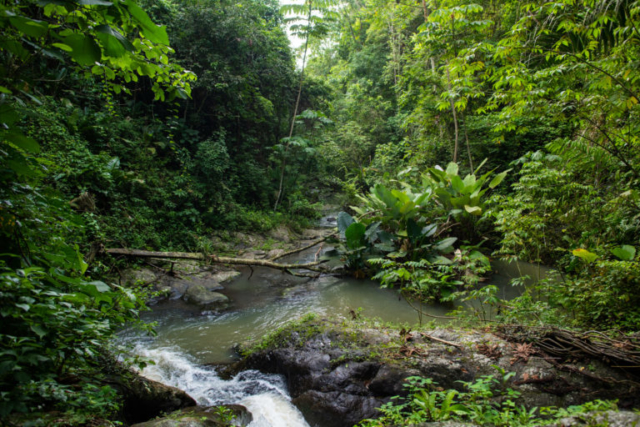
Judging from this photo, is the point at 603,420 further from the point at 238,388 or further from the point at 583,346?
the point at 238,388

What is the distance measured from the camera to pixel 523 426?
1.36 m

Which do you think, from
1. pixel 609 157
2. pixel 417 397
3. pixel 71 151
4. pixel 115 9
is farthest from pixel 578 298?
pixel 71 151

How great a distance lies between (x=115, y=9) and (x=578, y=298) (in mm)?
3739

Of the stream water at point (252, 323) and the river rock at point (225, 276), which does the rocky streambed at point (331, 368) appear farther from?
the river rock at point (225, 276)

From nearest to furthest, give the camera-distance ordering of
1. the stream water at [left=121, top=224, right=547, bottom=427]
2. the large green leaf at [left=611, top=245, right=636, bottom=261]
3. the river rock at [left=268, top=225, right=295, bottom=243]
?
the stream water at [left=121, top=224, right=547, bottom=427] → the large green leaf at [left=611, top=245, right=636, bottom=261] → the river rock at [left=268, top=225, right=295, bottom=243]

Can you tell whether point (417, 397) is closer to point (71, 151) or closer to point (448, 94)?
point (448, 94)

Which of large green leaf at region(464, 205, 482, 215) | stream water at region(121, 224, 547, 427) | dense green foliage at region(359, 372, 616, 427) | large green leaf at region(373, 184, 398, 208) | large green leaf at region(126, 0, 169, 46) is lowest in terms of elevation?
stream water at region(121, 224, 547, 427)

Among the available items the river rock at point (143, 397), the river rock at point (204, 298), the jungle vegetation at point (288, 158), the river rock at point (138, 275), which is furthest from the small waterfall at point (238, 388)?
the river rock at point (138, 275)

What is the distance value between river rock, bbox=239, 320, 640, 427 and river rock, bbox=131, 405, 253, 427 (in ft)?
1.57

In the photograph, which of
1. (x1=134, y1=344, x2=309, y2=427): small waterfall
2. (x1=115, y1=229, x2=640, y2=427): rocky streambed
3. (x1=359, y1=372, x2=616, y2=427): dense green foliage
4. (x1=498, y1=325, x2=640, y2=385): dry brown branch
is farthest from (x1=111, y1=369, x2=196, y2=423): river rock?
(x1=498, y1=325, x2=640, y2=385): dry brown branch

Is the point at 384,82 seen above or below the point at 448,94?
above

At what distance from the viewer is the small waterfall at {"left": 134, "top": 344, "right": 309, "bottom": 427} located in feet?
8.07

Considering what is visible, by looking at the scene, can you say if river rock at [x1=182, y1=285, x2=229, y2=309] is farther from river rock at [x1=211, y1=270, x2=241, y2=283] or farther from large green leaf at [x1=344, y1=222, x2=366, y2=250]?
large green leaf at [x1=344, y1=222, x2=366, y2=250]

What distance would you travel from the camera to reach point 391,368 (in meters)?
2.37
